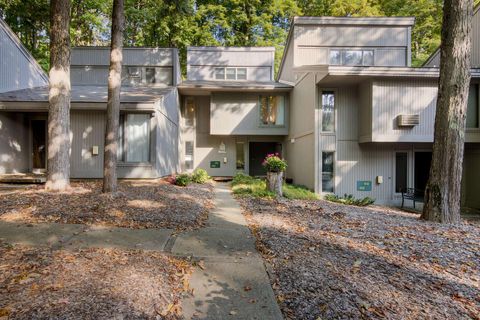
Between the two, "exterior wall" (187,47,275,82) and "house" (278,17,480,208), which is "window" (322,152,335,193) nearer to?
"house" (278,17,480,208)

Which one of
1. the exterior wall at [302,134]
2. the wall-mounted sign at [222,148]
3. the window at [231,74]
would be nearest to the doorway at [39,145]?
the wall-mounted sign at [222,148]

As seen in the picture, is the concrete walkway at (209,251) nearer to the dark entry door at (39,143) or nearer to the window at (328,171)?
the window at (328,171)

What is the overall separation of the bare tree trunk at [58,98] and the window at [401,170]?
1194 cm

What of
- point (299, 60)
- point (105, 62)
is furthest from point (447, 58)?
point (105, 62)

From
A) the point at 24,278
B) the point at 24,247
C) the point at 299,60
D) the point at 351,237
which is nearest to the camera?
the point at 24,278

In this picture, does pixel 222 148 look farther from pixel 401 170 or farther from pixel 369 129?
pixel 401 170

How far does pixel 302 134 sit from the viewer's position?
41.5 ft

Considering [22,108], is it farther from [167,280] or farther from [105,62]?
[167,280]

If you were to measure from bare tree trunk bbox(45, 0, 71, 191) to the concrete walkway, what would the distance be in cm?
258

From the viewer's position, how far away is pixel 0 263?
10.2 feet

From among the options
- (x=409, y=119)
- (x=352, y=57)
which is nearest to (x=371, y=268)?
(x=409, y=119)

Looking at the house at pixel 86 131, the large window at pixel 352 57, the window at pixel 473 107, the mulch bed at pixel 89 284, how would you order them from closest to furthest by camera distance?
1. the mulch bed at pixel 89 284
2. the house at pixel 86 131
3. the window at pixel 473 107
4. the large window at pixel 352 57

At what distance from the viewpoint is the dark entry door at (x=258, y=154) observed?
665 inches

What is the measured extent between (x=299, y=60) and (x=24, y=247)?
1426 centimetres
